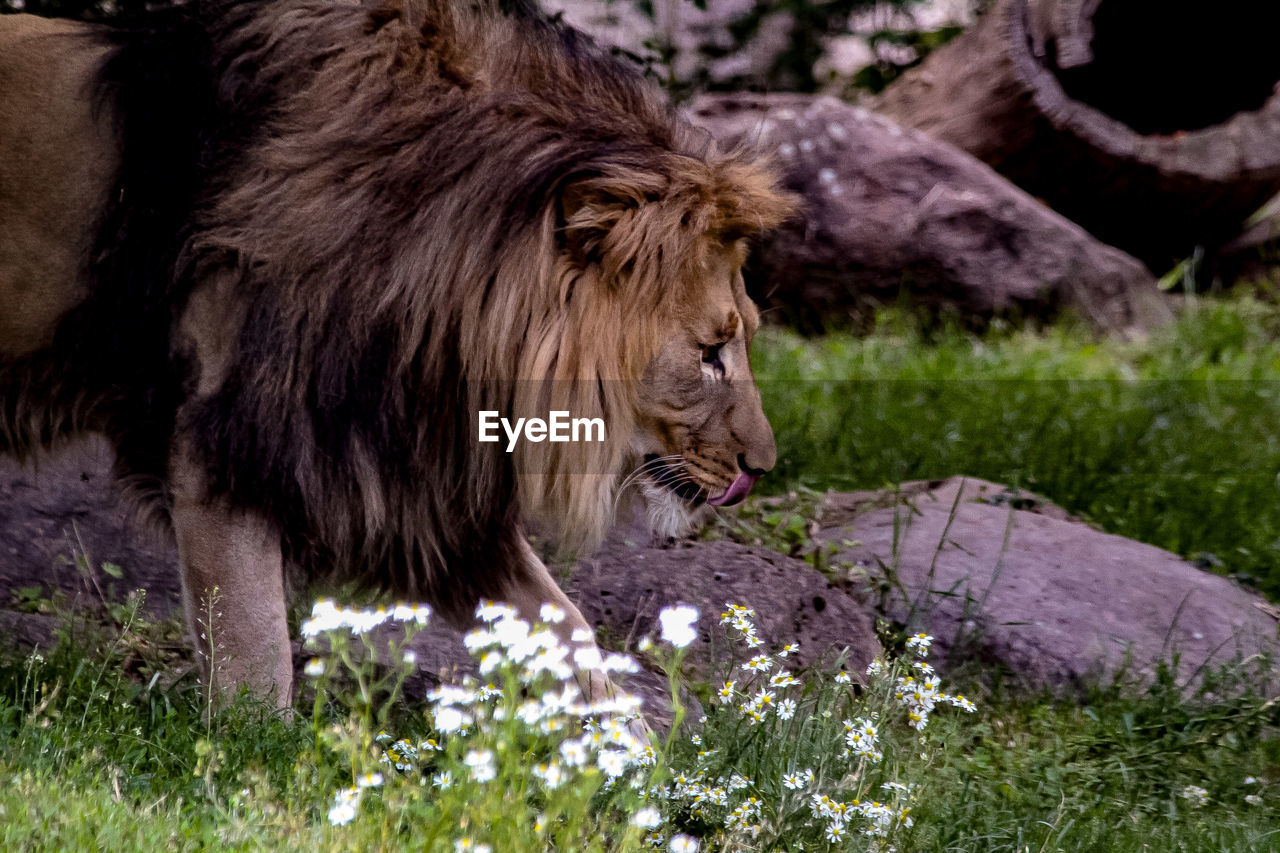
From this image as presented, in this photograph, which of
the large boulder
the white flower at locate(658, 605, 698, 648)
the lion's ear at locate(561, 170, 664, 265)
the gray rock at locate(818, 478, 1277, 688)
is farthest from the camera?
the gray rock at locate(818, 478, 1277, 688)

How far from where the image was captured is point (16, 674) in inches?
122

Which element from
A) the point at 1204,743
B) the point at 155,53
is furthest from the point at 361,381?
the point at 1204,743

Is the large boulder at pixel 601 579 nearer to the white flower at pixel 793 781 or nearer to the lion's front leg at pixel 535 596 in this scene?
the lion's front leg at pixel 535 596

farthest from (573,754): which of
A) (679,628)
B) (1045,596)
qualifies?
(1045,596)

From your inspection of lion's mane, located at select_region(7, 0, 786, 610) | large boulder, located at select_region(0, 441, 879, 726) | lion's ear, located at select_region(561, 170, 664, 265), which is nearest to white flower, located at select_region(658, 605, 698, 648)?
lion's mane, located at select_region(7, 0, 786, 610)

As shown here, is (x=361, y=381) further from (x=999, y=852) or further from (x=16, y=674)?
(x=999, y=852)

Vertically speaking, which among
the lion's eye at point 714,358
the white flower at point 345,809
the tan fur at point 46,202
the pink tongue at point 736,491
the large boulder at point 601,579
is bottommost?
the large boulder at point 601,579

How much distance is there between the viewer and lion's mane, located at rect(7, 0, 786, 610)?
2863 mm

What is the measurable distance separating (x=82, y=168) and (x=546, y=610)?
1.52m

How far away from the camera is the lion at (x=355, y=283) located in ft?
9.42

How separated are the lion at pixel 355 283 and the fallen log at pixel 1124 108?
438 centimetres

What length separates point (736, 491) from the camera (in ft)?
10.0

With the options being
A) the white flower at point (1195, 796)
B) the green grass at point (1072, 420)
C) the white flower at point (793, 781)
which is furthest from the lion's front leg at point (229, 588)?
the green grass at point (1072, 420)

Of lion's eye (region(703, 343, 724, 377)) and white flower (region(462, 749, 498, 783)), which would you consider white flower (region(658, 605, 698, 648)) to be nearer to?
white flower (region(462, 749, 498, 783))
